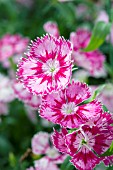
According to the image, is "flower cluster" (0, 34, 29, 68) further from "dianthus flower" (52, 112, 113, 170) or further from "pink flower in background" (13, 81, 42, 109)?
"dianthus flower" (52, 112, 113, 170)

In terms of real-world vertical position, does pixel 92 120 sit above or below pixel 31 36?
below

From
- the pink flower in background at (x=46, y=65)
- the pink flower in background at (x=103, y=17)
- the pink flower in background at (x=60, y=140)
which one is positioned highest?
the pink flower in background at (x=103, y=17)

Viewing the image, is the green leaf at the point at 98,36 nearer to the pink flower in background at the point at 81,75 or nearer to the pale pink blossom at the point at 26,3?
the pink flower in background at the point at 81,75

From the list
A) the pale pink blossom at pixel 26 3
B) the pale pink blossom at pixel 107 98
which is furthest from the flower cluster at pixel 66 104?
the pale pink blossom at pixel 26 3

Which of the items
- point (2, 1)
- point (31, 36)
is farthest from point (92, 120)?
point (2, 1)

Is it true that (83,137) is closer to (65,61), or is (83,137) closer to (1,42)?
(65,61)

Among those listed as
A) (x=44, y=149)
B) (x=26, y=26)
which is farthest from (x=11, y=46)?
(x=44, y=149)

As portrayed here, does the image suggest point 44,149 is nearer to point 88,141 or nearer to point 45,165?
point 45,165
